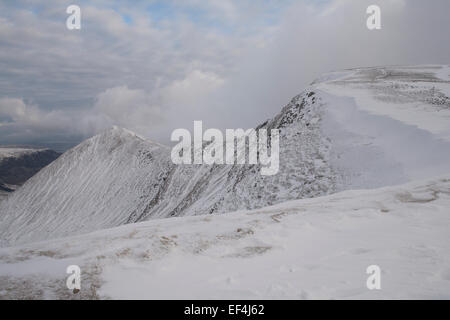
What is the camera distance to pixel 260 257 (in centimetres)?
699

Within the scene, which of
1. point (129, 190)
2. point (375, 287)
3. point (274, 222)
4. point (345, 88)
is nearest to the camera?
point (375, 287)

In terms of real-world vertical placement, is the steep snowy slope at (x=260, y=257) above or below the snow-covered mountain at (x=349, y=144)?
below

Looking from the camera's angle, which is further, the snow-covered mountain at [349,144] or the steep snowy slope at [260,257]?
the snow-covered mountain at [349,144]

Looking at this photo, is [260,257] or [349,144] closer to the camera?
[260,257]

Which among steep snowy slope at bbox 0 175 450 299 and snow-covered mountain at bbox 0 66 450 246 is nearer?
steep snowy slope at bbox 0 175 450 299

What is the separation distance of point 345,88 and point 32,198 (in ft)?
445

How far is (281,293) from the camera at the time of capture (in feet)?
17.1

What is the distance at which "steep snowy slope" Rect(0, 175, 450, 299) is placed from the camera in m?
5.38

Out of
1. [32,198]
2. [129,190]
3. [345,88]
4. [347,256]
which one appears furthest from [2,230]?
[347,256]

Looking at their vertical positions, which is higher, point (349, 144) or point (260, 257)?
point (349, 144)

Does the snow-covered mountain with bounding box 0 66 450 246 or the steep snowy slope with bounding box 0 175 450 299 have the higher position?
the snow-covered mountain with bounding box 0 66 450 246

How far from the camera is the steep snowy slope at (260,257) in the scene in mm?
5379
